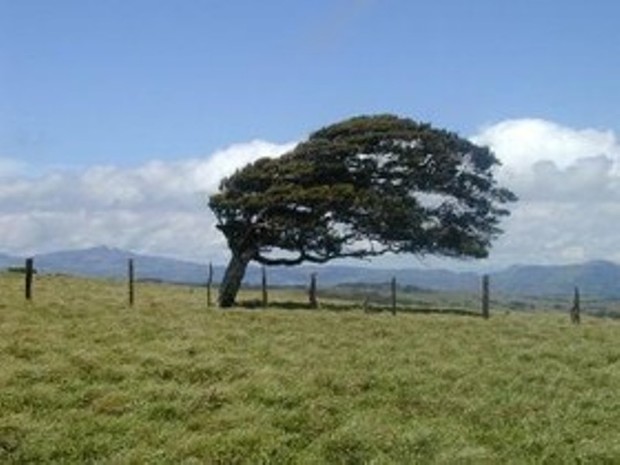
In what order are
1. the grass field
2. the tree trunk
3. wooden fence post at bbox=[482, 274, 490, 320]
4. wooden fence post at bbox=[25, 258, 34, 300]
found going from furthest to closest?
the tree trunk, wooden fence post at bbox=[482, 274, 490, 320], wooden fence post at bbox=[25, 258, 34, 300], the grass field

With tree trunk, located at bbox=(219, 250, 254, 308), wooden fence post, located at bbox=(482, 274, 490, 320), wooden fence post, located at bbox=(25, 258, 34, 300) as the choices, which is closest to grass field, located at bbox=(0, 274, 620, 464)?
wooden fence post, located at bbox=(25, 258, 34, 300)

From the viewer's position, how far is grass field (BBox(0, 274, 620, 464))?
17344 mm

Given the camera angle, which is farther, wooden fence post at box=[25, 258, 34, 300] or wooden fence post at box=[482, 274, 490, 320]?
wooden fence post at box=[482, 274, 490, 320]

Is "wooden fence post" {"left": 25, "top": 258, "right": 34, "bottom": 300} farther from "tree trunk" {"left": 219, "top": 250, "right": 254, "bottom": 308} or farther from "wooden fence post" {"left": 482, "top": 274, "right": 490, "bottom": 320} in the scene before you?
"wooden fence post" {"left": 482, "top": 274, "right": 490, "bottom": 320}

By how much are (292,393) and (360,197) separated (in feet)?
115

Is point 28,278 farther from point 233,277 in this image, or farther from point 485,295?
point 485,295

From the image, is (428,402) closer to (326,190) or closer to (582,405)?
(582,405)

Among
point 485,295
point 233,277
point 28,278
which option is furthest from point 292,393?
point 233,277

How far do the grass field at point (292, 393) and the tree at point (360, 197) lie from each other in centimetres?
2224

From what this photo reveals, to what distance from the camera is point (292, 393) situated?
21391 mm

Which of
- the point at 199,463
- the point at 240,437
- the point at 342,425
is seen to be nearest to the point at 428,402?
the point at 342,425

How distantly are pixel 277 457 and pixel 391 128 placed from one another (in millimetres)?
43538

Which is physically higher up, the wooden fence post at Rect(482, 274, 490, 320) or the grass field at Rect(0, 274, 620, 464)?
the wooden fence post at Rect(482, 274, 490, 320)

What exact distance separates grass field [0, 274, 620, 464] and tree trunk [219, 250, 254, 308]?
20.9 meters
